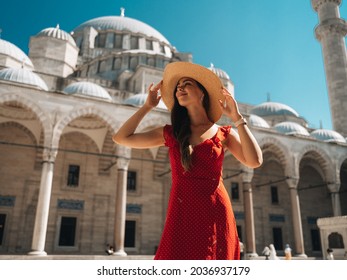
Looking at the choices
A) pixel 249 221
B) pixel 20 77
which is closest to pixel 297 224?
pixel 249 221

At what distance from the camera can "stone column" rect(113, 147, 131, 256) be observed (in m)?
11.1

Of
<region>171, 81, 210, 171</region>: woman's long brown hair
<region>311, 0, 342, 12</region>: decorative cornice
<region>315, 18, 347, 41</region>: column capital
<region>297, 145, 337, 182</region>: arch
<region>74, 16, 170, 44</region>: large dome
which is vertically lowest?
<region>171, 81, 210, 171</region>: woman's long brown hair

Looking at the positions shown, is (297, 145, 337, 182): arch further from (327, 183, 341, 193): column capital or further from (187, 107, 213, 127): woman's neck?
(187, 107, 213, 127): woman's neck

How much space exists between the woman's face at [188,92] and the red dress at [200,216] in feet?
0.90

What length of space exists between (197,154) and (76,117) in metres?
10.7

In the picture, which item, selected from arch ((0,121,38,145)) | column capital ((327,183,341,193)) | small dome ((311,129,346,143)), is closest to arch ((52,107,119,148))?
arch ((0,121,38,145))

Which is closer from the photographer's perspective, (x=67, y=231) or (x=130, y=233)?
(x=67, y=231)

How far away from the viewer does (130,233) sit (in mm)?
14203

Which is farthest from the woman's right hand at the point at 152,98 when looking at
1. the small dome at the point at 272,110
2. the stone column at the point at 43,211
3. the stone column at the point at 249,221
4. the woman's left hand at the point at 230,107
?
the small dome at the point at 272,110

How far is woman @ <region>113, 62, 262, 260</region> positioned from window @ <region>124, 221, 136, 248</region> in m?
13.2

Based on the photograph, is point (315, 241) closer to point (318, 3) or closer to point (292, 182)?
point (292, 182)

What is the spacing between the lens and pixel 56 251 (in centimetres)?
1253

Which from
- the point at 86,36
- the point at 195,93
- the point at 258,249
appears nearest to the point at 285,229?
the point at 258,249

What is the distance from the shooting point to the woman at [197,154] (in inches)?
50.4
